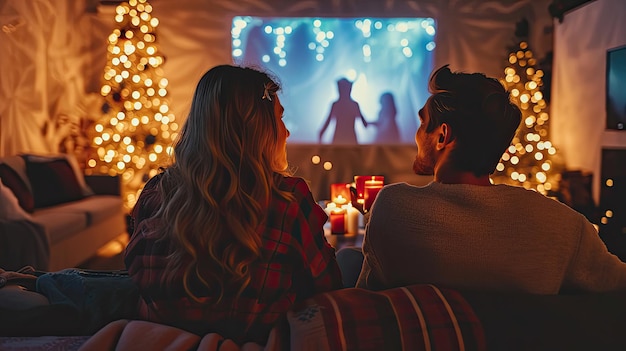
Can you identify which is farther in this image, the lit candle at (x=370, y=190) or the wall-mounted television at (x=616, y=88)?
the wall-mounted television at (x=616, y=88)

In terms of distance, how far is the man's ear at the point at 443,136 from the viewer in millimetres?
1376

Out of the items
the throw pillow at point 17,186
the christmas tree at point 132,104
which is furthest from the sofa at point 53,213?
the christmas tree at point 132,104

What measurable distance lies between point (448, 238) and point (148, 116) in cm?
521

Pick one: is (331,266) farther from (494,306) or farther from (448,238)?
(494,306)

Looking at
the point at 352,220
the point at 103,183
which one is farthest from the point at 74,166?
the point at 352,220

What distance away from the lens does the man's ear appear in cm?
138

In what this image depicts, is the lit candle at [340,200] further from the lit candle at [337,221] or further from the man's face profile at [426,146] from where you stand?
the man's face profile at [426,146]

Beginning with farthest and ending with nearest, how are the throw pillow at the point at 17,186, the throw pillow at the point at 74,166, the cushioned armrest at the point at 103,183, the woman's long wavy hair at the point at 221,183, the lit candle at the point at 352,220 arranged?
the cushioned armrest at the point at 103,183 < the throw pillow at the point at 74,166 < the throw pillow at the point at 17,186 < the lit candle at the point at 352,220 < the woman's long wavy hair at the point at 221,183

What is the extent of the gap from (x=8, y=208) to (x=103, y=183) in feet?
6.15

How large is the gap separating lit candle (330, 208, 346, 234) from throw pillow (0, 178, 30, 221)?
1.79 m

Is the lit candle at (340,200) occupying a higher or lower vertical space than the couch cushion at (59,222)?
higher

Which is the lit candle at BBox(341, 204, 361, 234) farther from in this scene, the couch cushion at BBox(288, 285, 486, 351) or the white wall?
the white wall

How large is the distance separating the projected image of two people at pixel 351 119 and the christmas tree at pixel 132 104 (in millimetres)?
1794

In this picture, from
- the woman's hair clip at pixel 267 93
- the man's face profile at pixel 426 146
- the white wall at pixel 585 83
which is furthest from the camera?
the white wall at pixel 585 83
